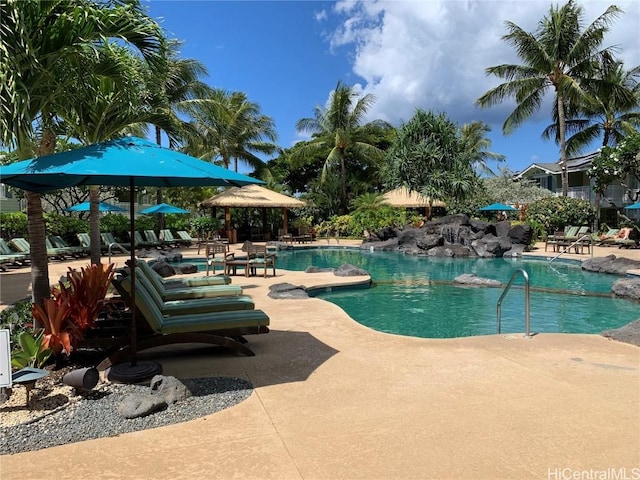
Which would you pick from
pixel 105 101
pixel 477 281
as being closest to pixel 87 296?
pixel 105 101

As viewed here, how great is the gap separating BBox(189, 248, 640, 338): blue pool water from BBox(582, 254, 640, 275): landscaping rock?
0.98 ft

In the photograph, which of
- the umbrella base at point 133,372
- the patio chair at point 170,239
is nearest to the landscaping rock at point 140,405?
the umbrella base at point 133,372

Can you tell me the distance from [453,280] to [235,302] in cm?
894

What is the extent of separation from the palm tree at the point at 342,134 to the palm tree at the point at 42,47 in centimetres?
2631

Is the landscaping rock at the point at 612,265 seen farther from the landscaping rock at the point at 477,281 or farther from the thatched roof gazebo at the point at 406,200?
the thatched roof gazebo at the point at 406,200

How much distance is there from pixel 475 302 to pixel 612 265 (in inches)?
268

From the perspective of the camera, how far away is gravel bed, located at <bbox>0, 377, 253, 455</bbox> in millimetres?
3171

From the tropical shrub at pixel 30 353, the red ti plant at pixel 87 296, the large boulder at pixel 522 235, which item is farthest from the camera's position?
the large boulder at pixel 522 235

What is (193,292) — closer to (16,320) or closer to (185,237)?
(16,320)

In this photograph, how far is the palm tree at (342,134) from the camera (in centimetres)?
3170

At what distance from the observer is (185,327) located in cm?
481

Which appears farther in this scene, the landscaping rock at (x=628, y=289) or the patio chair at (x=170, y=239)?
the patio chair at (x=170, y=239)

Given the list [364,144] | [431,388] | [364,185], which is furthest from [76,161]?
[364,185]

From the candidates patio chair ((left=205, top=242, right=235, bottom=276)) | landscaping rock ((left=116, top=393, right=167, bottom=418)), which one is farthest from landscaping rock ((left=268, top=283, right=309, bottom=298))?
landscaping rock ((left=116, top=393, right=167, bottom=418))
